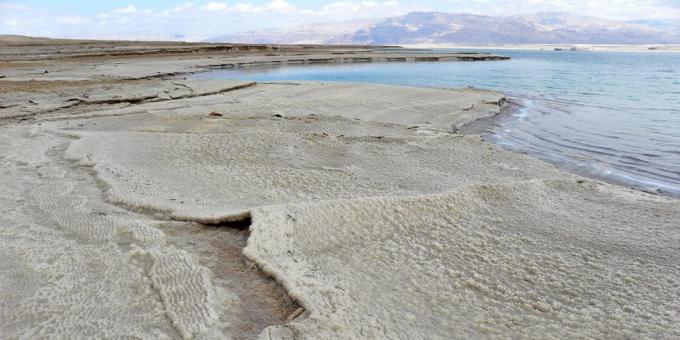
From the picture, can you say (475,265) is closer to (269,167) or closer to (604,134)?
(269,167)

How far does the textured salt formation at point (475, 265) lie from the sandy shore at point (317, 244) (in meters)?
0.01

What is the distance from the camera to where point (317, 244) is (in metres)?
3.44

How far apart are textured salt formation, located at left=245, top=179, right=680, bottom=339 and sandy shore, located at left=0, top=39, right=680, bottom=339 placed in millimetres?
13

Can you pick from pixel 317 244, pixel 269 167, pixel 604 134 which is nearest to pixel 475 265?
pixel 317 244

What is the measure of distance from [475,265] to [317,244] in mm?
Answer: 1112

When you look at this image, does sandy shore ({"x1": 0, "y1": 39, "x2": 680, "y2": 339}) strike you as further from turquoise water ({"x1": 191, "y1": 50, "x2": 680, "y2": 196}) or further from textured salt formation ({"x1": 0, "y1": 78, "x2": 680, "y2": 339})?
turquoise water ({"x1": 191, "y1": 50, "x2": 680, "y2": 196})

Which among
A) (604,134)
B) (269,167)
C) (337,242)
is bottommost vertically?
(604,134)

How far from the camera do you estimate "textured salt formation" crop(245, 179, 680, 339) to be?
8.45 ft

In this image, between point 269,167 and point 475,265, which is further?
point 269,167

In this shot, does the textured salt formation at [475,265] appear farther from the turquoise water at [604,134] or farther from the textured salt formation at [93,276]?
the turquoise water at [604,134]

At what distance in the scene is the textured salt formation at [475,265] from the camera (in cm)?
257

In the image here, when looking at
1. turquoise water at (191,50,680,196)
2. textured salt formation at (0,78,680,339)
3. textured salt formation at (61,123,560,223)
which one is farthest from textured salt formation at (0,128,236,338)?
turquoise water at (191,50,680,196)

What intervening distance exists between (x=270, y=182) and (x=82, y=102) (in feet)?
27.9

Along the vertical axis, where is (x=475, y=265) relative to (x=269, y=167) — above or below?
below
